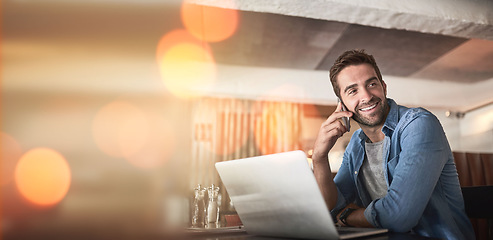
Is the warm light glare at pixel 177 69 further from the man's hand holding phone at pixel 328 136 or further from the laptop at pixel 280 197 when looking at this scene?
the man's hand holding phone at pixel 328 136

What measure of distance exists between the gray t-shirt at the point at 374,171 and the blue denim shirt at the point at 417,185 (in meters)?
0.03

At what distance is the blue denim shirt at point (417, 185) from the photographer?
0.93 m

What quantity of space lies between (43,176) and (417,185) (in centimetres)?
98

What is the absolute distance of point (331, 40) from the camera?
368 centimetres

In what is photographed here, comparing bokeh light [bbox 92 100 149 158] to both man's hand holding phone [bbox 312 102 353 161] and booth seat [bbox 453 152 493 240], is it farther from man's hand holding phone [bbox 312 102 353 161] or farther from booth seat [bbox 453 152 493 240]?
booth seat [bbox 453 152 493 240]

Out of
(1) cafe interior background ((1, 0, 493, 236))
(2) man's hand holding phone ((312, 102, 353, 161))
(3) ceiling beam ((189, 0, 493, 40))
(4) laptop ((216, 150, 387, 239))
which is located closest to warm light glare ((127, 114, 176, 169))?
(1) cafe interior background ((1, 0, 493, 236))

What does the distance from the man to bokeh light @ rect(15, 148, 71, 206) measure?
2.95 ft

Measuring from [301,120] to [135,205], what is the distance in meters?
5.46

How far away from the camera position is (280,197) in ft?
2.44

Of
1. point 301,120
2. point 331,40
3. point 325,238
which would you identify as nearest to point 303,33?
point 331,40

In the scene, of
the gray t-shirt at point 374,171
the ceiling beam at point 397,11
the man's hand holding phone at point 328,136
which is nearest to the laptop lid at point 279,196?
the man's hand holding phone at point 328,136

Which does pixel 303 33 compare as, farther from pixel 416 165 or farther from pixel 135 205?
pixel 135 205

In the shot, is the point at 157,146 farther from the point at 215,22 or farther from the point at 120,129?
the point at 215,22

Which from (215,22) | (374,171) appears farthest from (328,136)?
(215,22)
